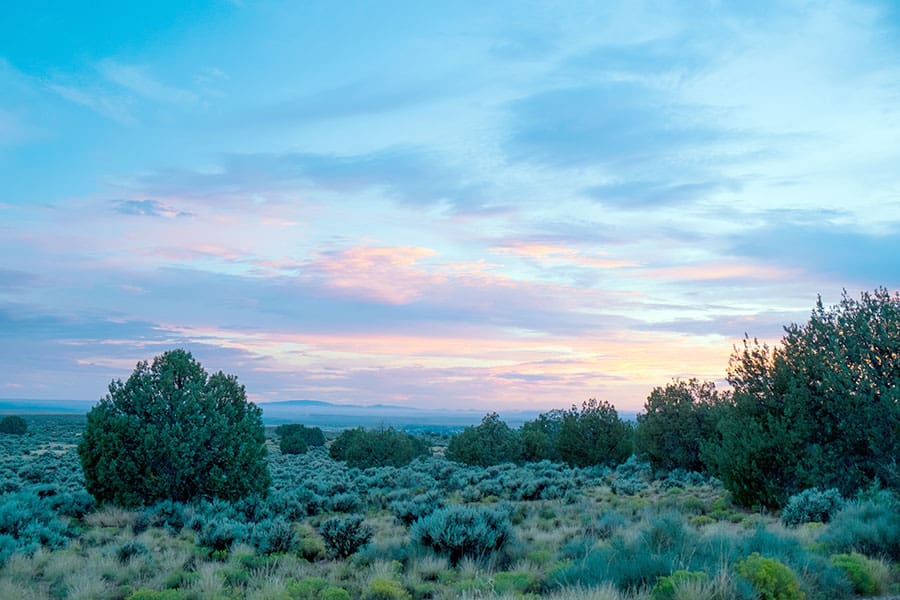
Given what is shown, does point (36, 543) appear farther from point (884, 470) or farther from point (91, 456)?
point (884, 470)

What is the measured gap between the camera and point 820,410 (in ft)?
58.0

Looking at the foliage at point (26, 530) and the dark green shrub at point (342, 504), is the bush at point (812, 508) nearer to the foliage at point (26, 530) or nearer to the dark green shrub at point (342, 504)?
the dark green shrub at point (342, 504)

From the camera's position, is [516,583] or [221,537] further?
[221,537]

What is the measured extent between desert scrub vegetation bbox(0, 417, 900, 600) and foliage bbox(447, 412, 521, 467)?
23.8 meters

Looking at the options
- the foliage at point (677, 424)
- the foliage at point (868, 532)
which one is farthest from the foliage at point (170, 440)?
the foliage at point (677, 424)

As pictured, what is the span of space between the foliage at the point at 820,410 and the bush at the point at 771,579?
330 inches

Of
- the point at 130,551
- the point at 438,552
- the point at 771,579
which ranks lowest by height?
the point at 130,551

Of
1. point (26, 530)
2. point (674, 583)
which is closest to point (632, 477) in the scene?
point (26, 530)

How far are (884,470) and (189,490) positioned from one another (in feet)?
58.5

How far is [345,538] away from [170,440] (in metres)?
7.52

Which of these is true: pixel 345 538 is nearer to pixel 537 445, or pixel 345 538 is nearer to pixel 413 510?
pixel 413 510

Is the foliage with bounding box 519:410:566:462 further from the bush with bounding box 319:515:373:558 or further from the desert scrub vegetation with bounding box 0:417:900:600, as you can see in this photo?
the bush with bounding box 319:515:373:558

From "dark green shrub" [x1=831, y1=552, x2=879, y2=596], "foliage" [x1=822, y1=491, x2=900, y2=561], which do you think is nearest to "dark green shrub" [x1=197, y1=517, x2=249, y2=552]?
"dark green shrub" [x1=831, y1=552, x2=879, y2=596]

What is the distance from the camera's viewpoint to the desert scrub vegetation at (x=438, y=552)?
28.7 ft
